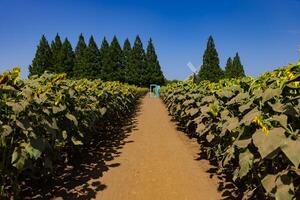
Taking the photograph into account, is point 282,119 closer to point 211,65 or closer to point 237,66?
point 211,65

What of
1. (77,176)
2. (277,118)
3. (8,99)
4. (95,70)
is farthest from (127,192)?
(95,70)

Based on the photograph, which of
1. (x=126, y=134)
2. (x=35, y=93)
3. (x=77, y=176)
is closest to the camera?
(x=35, y=93)

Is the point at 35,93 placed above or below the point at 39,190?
above

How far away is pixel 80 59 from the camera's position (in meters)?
80.7

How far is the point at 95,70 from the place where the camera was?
7825 cm

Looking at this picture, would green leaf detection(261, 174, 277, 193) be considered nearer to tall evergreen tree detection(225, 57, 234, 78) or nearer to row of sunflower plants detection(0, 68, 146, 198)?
row of sunflower plants detection(0, 68, 146, 198)

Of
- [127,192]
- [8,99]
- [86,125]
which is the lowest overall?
[127,192]

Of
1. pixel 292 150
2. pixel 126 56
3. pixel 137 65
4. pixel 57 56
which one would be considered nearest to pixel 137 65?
pixel 137 65

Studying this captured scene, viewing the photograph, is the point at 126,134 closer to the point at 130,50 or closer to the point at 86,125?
the point at 86,125

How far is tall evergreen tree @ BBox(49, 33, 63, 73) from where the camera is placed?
8101 cm

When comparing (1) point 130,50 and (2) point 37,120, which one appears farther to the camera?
(1) point 130,50

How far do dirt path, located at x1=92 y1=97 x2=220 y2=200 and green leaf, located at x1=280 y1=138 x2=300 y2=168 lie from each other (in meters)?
2.82

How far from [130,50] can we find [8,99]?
76104 mm

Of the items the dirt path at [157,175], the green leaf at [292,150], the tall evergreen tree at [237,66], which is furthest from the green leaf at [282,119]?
Result: the tall evergreen tree at [237,66]
